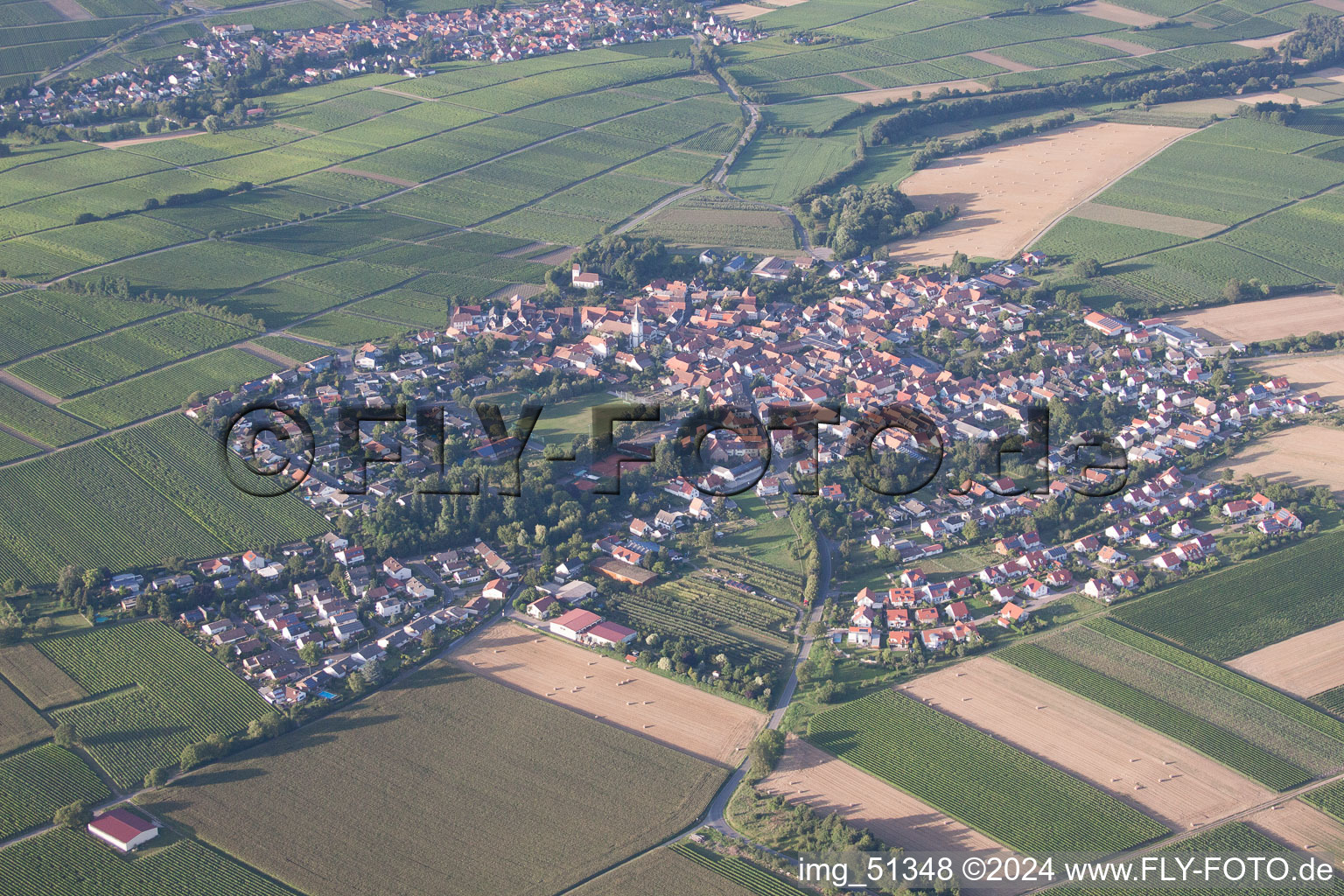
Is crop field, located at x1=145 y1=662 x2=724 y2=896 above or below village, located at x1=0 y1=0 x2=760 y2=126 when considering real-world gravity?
below

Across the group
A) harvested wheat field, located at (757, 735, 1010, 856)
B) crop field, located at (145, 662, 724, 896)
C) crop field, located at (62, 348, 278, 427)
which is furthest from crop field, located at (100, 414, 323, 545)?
harvested wheat field, located at (757, 735, 1010, 856)

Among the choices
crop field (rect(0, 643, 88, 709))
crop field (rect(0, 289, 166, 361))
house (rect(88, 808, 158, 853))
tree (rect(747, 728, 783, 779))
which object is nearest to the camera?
house (rect(88, 808, 158, 853))

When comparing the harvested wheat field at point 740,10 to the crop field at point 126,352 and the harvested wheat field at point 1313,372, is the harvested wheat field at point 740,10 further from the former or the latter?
the harvested wheat field at point 1313,372

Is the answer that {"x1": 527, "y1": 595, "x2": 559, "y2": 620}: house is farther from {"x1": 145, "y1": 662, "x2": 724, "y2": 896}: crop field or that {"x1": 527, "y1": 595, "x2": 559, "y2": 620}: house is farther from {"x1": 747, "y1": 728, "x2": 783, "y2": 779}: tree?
{"x1": 747, "y1": 728, "x2": 783, "y2": 779}: tree

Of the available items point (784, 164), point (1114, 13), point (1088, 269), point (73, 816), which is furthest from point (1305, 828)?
point (1114, 13)

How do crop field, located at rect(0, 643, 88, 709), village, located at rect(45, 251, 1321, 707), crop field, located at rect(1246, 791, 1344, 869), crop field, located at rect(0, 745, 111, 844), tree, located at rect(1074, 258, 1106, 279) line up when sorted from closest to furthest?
crop field, located at rect(1246, 791, 1344, 869), crop field, located at rect(0, 745, 111, 844), crop field, located at rect(0, 643, 88, 709), village, located at rect(45, 251, 1321, 707), tree, located at rect(1074, 258, 1106, 279)

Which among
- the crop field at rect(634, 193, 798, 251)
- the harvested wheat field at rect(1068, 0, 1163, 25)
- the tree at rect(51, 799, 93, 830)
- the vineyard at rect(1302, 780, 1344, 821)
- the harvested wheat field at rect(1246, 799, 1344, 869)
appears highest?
the harvested wheat field at rect(1068, 0, 1163, 25)

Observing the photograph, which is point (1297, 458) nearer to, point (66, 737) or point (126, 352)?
point (66, 737)
